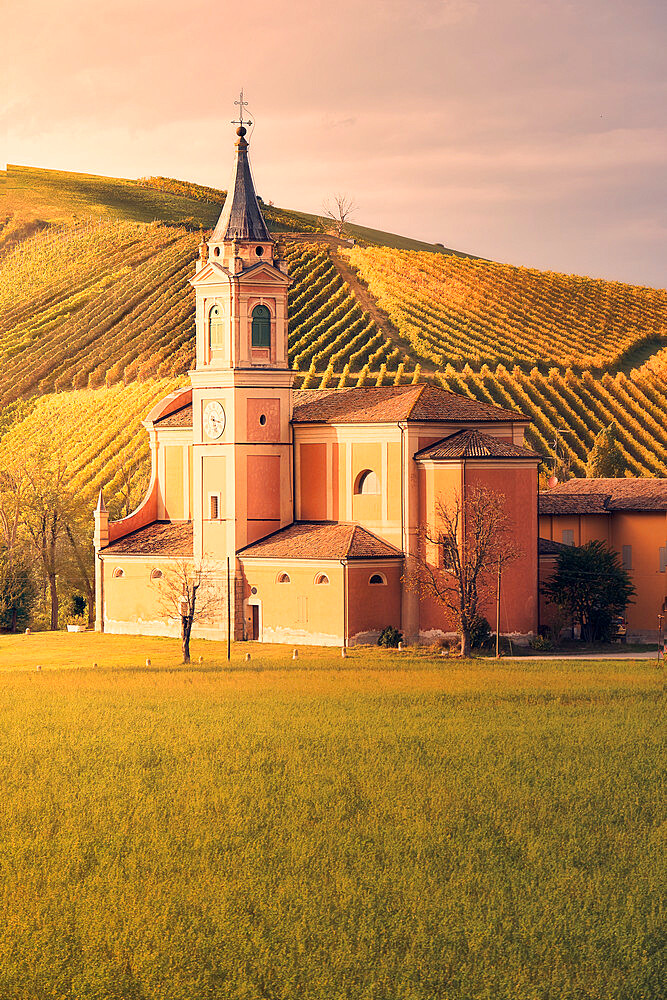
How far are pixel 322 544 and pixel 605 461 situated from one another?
32.9m

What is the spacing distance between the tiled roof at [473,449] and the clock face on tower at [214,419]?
862 cm

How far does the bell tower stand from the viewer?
58219mm

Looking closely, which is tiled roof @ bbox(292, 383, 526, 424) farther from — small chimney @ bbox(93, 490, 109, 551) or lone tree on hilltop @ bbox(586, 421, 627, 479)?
lone tree on hilltop @ bbox(586, 421, 627, 479)

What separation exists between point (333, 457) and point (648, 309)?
71.5 meters

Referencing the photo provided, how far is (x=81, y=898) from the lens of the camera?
63.9ft

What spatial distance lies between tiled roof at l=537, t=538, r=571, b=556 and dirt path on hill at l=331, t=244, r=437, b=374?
4044cm

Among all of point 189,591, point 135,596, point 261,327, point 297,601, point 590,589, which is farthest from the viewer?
point 135,596

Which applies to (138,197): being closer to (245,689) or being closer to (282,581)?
(282,581)

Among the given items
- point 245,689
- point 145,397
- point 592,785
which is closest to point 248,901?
point 592,785

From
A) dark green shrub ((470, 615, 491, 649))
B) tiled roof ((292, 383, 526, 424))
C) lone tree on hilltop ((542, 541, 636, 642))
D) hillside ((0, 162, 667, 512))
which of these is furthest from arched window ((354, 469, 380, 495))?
hillside ((0, 162, 667, 512))

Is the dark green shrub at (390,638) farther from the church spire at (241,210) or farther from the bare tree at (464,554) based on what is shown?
the church spire at (241,210)

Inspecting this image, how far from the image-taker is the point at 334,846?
2219 cm

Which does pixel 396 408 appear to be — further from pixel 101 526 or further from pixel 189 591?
pixel 101 526

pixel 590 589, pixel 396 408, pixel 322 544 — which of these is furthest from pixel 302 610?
pixel 590 589
